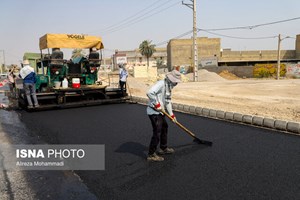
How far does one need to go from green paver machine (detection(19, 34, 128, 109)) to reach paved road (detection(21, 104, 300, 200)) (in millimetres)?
2719

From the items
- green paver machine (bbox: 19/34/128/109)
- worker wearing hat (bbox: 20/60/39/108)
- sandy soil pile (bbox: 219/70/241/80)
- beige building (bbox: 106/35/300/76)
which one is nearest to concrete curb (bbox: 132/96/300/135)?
green paver machine (bbox: 19/34/128/109)

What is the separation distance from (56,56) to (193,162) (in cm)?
759

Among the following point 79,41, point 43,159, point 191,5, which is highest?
point 191,5

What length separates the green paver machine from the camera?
10156mm

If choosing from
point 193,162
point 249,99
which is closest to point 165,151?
point 193,162

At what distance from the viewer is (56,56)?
1016 centimetres

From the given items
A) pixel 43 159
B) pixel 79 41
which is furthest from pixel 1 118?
pixel 43 159

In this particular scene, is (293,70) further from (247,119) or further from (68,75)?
(68,75)

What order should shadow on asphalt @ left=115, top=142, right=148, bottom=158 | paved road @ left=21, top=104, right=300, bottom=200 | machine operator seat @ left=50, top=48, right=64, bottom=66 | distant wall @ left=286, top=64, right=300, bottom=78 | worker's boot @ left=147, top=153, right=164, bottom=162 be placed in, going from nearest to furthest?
paved road @ left=21, top=104, right=300, bottom=200 < worker's boot @ left=147, top=153, right=164, bottom=162 < shadow on asphalt @ left=115, top=142, right=148, bottom=158 < machine operator seat @ left=50, top=48, right=64, bottom=66 < distant wall @ left=286, top=64, right=300, bottom=78

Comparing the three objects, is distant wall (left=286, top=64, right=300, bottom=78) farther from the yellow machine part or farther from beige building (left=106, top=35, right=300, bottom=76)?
the yellow machine part

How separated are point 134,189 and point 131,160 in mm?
1127

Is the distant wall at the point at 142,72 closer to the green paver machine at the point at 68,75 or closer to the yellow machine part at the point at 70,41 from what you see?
the green paver machine at the point at 68,75

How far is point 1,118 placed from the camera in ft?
29.1

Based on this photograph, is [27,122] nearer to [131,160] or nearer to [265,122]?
[131,160]
